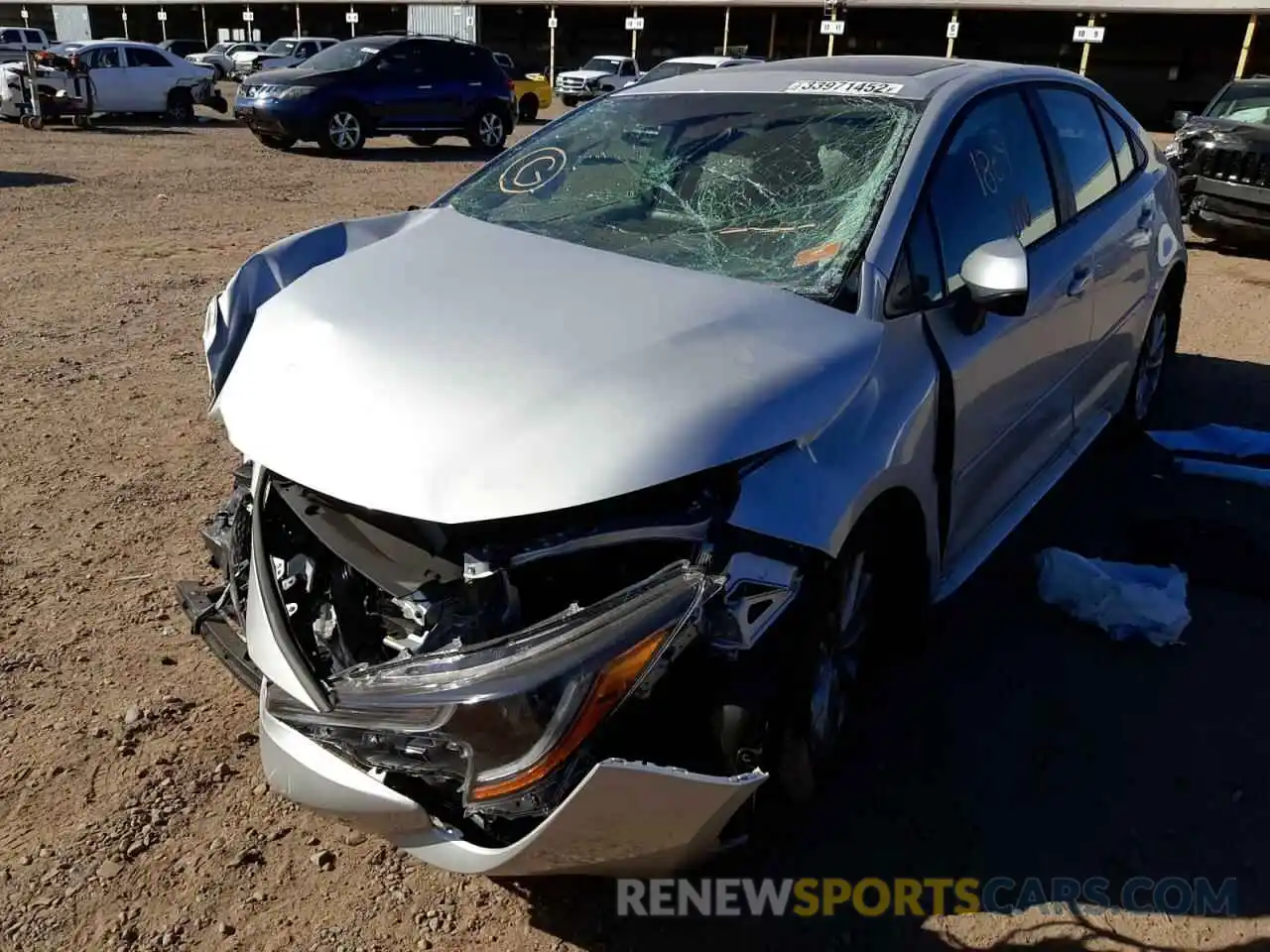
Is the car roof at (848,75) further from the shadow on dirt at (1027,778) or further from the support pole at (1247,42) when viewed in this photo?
the support pole at (1247,42)

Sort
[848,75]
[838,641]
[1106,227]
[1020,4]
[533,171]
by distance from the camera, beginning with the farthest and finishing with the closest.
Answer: [1020,4] → [1106,227] → [533,171] → [848,75] → [838,641]

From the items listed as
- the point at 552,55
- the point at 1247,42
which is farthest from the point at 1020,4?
the point at 552,55

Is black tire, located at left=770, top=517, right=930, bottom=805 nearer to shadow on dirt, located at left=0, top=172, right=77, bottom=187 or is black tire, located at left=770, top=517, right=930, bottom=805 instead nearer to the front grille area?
the front grille area

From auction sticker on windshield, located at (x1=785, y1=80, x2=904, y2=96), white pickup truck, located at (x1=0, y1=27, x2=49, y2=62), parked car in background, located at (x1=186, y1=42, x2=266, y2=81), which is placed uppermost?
auction sticker on windshield, located at (x1=785, y1=80, x2=904, y2=96)

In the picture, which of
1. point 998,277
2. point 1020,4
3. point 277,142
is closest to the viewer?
point 998,277

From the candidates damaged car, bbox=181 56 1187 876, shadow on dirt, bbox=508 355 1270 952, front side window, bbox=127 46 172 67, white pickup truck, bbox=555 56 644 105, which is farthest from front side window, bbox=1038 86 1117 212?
white pickup truck, bbox=555 56 644 105

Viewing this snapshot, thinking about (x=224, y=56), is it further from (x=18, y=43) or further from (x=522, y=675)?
(x=522, y=675)

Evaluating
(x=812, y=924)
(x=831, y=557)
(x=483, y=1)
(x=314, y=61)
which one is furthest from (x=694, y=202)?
(x=483, y=1)

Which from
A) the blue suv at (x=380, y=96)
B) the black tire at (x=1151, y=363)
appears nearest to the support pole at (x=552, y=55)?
the blue suv at (x=380, y=96)

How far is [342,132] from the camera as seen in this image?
16.8 meters

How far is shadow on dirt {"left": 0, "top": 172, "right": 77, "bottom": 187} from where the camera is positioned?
39.8 feet

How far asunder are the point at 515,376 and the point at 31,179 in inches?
495

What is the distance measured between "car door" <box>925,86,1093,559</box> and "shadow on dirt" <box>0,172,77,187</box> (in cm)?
1182

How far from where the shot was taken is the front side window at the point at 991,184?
309 cm
